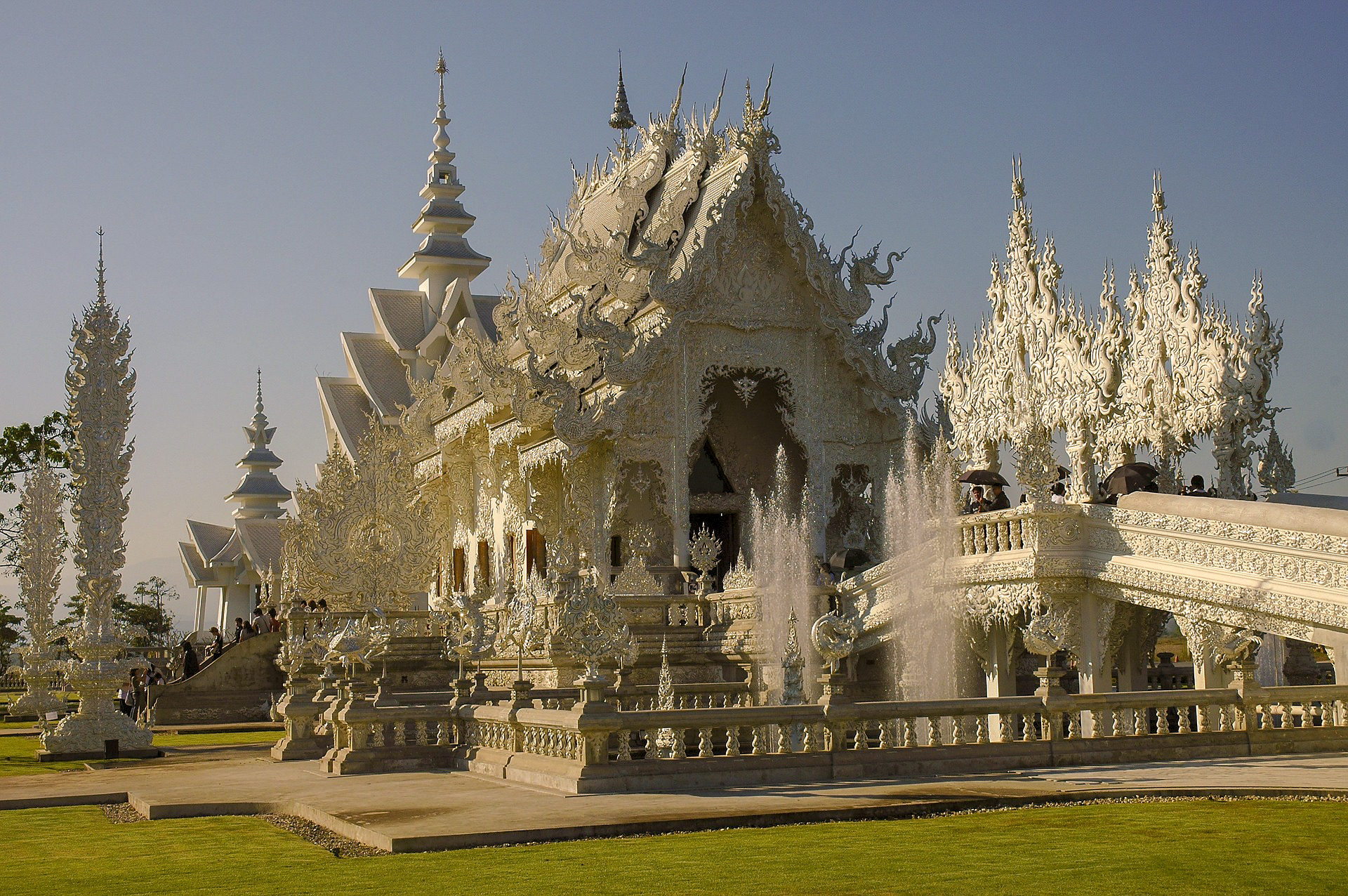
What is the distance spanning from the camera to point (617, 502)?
2380cm

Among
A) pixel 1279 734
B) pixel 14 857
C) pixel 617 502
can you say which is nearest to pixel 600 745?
pixel 14 857

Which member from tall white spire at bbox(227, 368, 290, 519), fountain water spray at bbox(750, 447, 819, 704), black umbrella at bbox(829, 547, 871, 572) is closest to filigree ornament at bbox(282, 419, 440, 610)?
fountain water spray at bbox(750, 447, 819, 704)

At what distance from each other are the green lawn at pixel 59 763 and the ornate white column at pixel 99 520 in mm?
514

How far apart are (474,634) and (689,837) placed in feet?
25.9

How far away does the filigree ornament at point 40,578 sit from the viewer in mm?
23484

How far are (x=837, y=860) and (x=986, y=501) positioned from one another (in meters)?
13.0

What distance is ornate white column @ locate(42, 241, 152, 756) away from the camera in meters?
19.1

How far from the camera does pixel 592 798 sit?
1107 centimetres

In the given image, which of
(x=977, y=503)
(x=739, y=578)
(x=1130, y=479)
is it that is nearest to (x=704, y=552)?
(x=739, y=578)

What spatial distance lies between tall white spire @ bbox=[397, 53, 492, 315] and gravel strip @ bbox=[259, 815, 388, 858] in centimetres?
3322

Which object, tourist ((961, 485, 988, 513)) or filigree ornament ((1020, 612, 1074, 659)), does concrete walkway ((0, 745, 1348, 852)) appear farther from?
tourist ((961, 485, 988, 513))

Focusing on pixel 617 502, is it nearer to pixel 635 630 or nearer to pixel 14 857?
pixel 635 630

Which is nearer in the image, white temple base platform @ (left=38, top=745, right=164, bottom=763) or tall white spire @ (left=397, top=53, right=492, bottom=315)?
white temple base platform @ (left=38, top=745, right=164, bottom=763)

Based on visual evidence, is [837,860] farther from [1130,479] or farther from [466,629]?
[1130,479]
